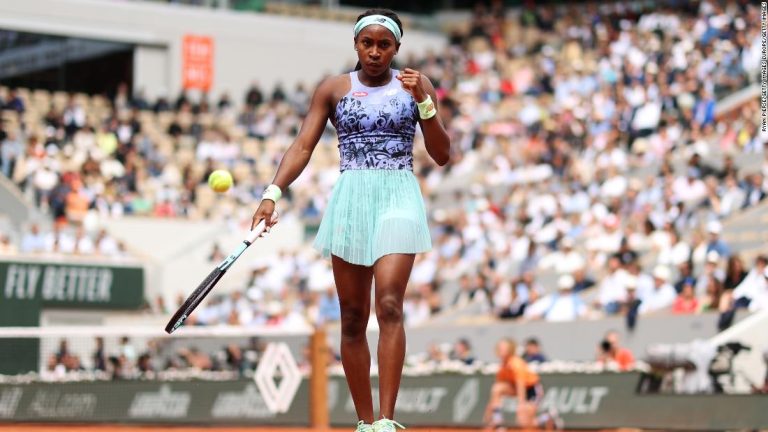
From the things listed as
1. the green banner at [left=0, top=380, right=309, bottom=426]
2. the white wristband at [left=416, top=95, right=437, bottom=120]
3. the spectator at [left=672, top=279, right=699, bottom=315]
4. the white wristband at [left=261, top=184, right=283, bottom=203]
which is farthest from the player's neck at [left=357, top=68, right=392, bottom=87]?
the spectator at [left=672, top=279, right=699, bottom=315]

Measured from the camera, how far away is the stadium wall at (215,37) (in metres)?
35.7

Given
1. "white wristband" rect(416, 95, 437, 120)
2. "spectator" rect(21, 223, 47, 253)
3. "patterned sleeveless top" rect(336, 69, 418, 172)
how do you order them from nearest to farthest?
"white wristband" rect(416, 95, 437, 120) < "patterned sleeveless top" rect(336, 69, 418, 172) < "spectator" rect(21, 223, 47, 253)

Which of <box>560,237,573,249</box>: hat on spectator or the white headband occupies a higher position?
the white headband

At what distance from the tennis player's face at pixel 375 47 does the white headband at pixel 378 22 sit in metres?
0.02

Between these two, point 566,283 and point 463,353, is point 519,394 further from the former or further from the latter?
point 566,283

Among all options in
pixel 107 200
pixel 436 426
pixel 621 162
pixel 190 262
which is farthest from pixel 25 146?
pixel 436 426

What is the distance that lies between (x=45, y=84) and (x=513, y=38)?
11.5m

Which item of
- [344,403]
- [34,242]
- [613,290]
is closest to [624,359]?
[613,290]

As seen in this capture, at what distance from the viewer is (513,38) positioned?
3859cm

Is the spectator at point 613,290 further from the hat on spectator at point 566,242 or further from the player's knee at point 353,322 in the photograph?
the player's knee at point 353,322

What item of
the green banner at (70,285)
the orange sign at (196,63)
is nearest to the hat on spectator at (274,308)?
the green banner at (70,285)

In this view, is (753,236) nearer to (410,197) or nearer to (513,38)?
(410,197)

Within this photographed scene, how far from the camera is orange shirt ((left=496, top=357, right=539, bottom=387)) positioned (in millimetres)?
17219

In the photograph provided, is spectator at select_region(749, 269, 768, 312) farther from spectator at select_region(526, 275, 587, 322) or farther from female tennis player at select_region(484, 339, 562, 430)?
spectator at select_region(526, 275, 587, 322)
